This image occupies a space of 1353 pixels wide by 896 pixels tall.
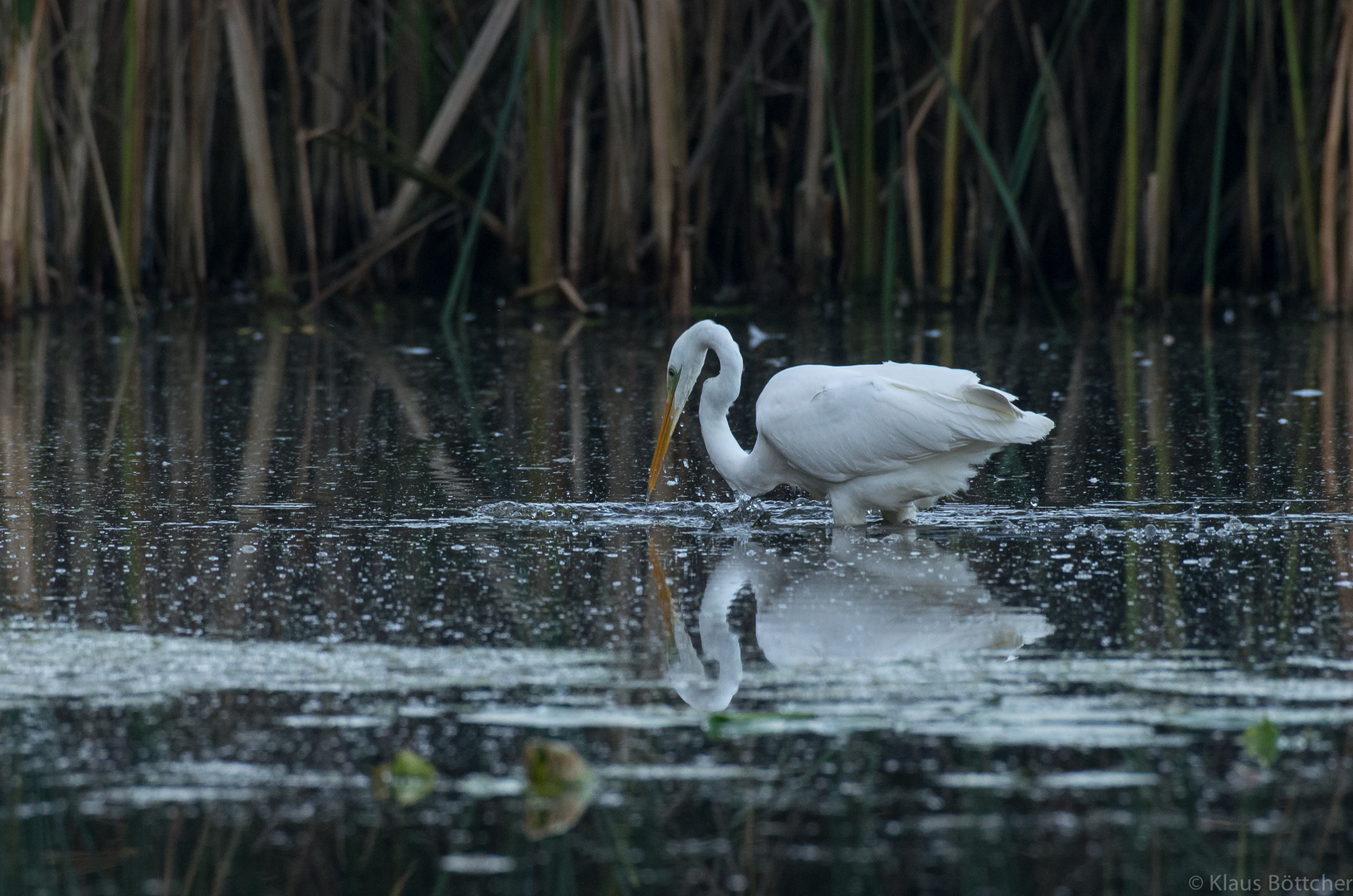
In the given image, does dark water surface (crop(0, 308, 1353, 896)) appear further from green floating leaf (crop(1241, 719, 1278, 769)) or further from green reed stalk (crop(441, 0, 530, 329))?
green reed stalk (crop(441, 0, 530, 329))

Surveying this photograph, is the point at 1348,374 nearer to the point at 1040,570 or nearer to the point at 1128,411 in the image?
the point at 1128,411

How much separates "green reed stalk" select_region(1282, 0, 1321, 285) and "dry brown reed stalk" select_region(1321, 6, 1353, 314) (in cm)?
11

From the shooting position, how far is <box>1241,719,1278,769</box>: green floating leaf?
2668mm

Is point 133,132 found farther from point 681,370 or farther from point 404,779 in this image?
point 404,779

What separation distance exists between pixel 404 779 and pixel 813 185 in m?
8.23

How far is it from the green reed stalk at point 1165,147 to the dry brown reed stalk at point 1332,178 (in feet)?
2.59

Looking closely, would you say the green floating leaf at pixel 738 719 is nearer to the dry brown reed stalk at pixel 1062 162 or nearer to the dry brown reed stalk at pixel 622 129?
the dry brown reed stalk at pixel 622 129

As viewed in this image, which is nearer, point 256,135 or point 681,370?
point 681,370

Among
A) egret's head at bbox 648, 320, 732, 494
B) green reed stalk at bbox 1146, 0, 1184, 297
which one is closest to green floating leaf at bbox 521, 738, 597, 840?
egret's head at bbox 648, 320, 732, 494

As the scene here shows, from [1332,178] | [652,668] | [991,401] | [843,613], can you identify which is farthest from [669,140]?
[652,668]

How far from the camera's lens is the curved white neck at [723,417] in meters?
5.13

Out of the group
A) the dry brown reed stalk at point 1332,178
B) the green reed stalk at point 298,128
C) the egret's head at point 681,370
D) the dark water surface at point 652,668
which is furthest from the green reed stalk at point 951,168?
the egret's head at point 681,370

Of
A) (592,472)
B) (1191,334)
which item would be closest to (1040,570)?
(592,472)

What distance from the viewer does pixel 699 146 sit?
34.8 feet
